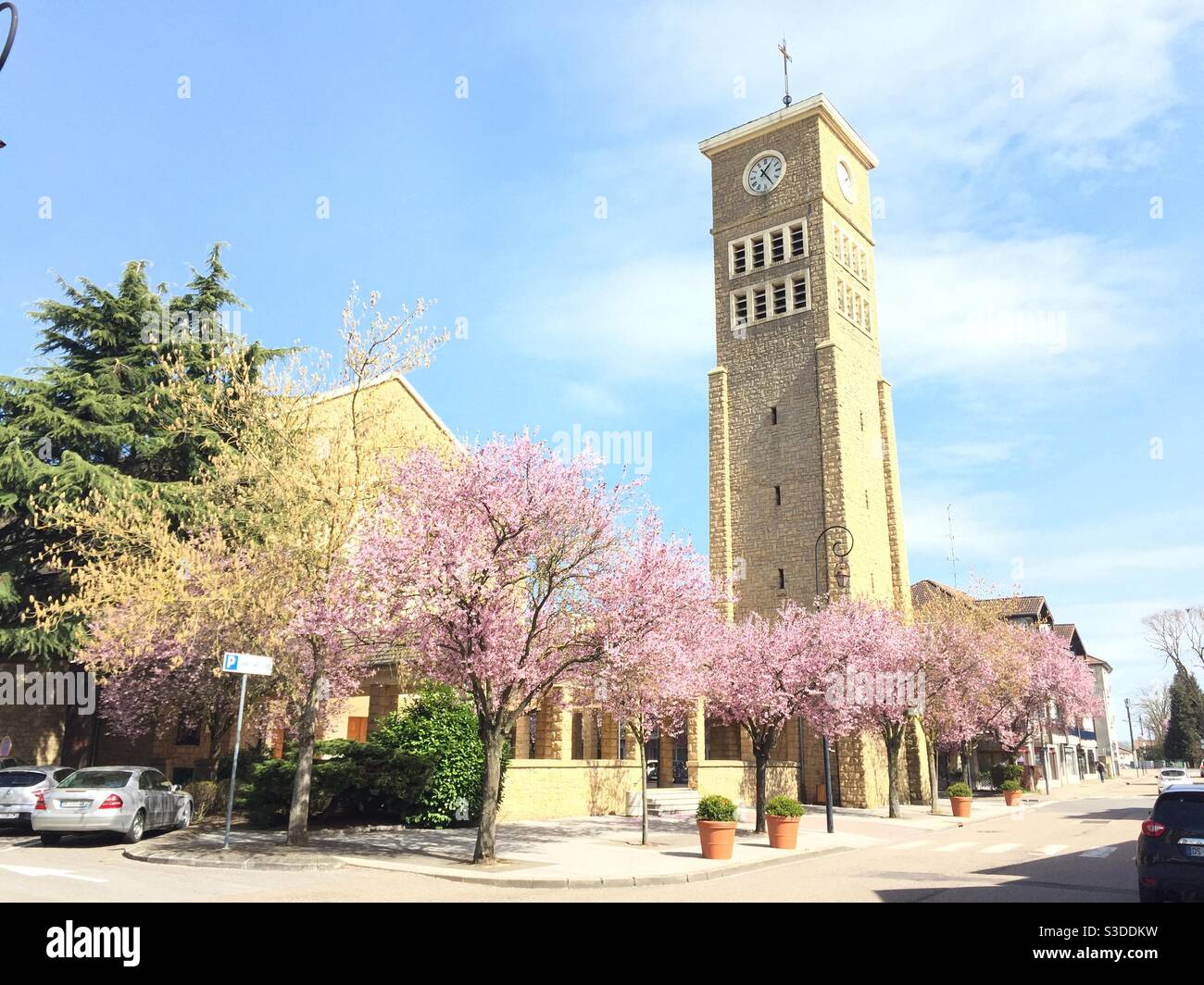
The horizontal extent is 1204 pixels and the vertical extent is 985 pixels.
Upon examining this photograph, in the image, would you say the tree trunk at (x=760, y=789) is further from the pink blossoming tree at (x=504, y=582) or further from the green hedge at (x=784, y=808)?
the pink blossoming tree at (x=504, y=582)

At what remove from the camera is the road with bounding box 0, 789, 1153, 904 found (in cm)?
1135

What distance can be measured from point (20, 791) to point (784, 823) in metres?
16.2

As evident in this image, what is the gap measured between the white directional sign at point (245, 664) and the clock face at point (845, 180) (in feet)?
120

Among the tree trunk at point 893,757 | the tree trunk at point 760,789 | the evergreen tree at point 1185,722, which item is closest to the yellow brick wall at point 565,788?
the tree trunk at point 760,789

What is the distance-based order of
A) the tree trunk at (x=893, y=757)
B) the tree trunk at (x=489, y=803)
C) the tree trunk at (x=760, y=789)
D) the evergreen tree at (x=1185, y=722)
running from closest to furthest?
1. the tree trunk at (x=489, y=803)
2. the tree trunk at (x=760, y=789)
3. the tree trunk at (x=893, y=757)
4. the evergreen tree at (x=1185, y=722)

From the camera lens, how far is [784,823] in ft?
62.1

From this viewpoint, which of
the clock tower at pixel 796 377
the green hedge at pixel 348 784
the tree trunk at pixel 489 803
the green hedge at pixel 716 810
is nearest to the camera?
the tree trunk at pixel 489 803

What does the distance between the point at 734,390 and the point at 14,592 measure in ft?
94.4

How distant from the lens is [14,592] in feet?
75.5

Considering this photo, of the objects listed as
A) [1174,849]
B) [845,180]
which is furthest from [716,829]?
[845,180]

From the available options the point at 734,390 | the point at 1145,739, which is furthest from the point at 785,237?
the point at 1145,739

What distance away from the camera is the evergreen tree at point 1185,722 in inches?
3120

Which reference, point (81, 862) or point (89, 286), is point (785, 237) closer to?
point (89, 286)
